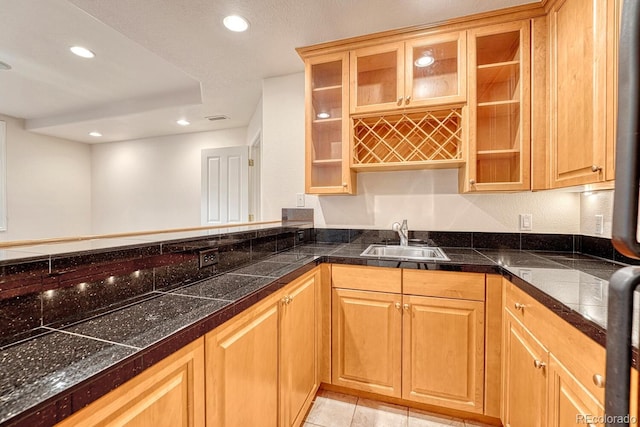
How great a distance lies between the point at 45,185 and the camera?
4375 mm

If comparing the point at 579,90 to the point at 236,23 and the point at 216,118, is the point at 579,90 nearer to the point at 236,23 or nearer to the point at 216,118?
the point at 236,23

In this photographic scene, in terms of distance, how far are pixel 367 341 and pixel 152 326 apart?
49.2 inches

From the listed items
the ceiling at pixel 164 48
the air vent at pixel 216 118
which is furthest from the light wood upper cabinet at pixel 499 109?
the air vent at pixel 216 118

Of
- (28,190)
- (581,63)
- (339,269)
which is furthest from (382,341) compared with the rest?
(28,190)

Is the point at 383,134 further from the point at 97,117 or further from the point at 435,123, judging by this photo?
the point at 97,117

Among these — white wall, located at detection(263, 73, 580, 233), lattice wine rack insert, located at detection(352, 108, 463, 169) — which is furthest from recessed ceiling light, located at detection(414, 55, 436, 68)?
white wall, located at detection(263, 73, 580, 233)

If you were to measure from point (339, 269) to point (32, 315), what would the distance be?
131 centimetres

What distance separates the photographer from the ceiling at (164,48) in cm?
159

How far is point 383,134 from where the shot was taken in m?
2.07

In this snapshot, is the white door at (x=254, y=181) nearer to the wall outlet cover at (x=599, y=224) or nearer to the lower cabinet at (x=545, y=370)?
the lower cabinet at (x=545, y=370)

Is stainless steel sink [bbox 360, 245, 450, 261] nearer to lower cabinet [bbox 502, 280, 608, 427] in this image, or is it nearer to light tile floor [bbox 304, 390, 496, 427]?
lower cabinet [bbox 502, 280, 608, 427]

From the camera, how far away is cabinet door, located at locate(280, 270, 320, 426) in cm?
128

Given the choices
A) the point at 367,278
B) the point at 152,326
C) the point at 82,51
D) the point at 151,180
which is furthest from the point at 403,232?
the point at 151,180

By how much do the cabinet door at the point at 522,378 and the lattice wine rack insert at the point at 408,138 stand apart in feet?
3.34
